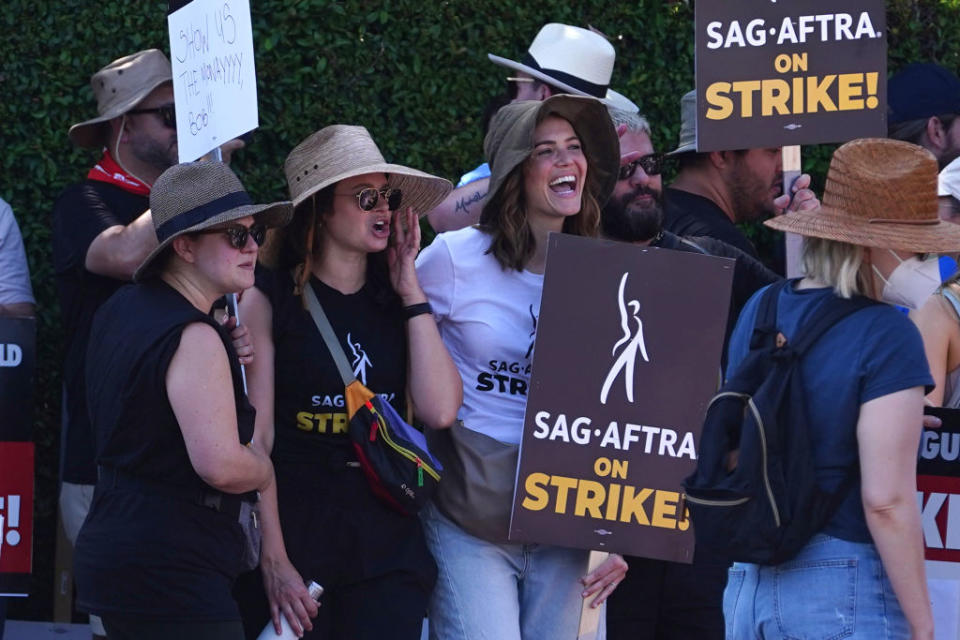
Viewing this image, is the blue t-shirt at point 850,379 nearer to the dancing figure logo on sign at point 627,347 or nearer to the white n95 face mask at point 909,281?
the white n95 face mask at point 909,281

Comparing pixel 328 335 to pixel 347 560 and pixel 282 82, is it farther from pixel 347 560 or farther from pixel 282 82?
pixel 282 82

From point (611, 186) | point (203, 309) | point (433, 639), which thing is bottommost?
point (433, 639)

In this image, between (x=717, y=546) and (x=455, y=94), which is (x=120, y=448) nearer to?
(x=717, y=546)

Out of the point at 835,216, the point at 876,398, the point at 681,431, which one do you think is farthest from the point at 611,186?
the point at 876,398

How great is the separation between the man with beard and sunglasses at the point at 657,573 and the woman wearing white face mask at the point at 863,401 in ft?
3.70

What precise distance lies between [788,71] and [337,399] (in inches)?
70.7

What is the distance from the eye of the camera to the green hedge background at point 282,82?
5.86m

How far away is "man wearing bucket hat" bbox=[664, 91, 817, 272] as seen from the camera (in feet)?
16.6

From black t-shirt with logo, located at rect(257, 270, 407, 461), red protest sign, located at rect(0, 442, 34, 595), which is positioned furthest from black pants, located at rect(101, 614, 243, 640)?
red protest sign, located at rect(0, 442, 34, 595)

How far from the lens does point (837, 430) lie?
3207 millimetres

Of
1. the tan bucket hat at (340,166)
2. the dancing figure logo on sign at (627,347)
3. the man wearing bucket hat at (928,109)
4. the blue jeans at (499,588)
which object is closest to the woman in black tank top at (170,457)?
the tan bucket hat at (340,166)

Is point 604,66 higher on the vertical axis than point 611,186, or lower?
higher

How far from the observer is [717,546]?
3.33m

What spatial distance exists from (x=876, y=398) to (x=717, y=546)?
481 millimetres
